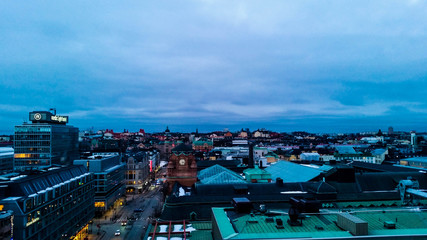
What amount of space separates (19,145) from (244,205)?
303 ft

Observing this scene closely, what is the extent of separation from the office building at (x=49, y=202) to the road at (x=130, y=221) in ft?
17.0

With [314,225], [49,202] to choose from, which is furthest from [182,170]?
[314,225]

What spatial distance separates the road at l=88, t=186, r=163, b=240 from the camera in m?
71.6

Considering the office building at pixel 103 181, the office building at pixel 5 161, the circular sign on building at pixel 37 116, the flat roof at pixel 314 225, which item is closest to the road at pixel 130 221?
A: the office building at pixel 103 181

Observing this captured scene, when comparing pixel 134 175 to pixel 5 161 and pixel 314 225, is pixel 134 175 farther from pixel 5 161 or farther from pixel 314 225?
pixel 314 225

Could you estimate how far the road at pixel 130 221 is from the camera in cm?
7162

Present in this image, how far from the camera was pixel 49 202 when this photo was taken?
5550cm

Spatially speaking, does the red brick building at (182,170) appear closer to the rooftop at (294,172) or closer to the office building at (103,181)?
the office building at (103,181)

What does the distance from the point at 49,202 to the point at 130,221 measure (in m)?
30.5

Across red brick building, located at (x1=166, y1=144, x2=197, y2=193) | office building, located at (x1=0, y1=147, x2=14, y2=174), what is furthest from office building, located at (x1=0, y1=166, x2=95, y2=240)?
office building, located at (x1=0, y1=147, x2=14, y2=174)

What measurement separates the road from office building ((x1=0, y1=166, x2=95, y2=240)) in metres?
5.17

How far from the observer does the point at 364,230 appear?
27906 mm

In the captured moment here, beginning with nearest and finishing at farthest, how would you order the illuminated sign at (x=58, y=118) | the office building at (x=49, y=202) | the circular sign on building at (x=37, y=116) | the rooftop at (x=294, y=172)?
the office building at (x=49, y=202), the rooftop at (x=294, y=172), the circular sign on building at (x=37, y=116), the illuminated sign at (x=58, y=118)

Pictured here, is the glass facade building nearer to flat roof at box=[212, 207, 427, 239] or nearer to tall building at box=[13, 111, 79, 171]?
tall building at box=[13, 111, 79, 171]
